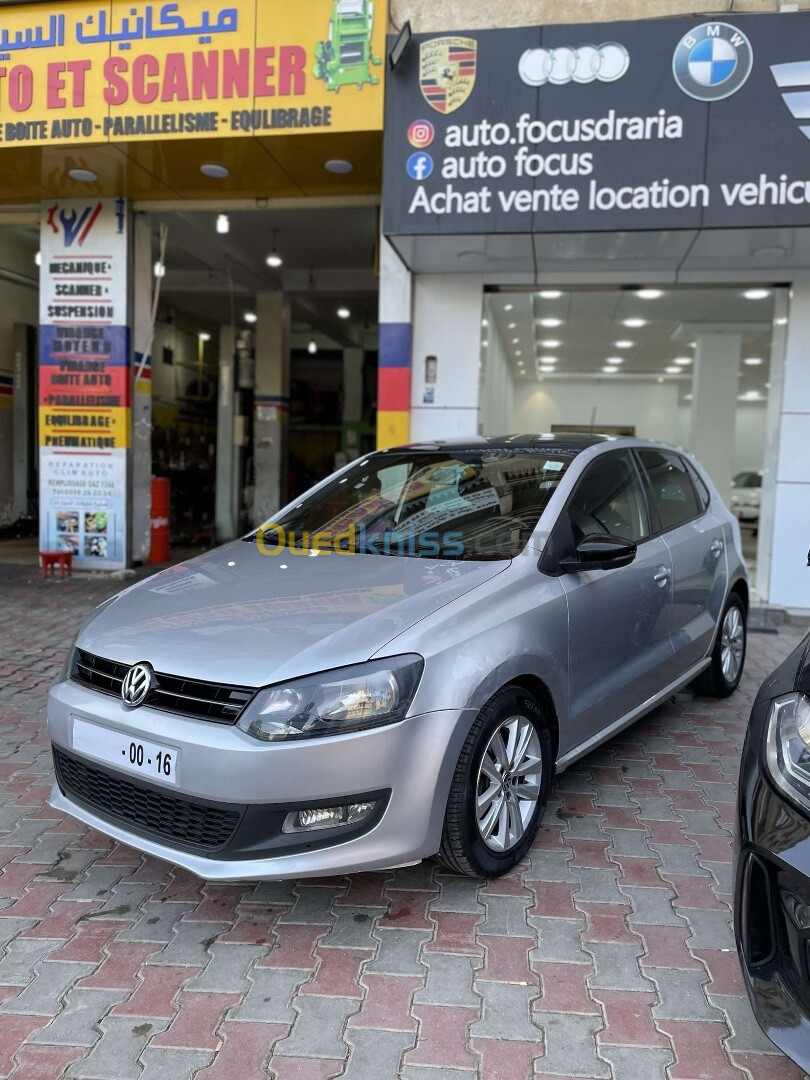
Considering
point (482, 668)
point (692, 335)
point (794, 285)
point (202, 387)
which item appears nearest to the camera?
point (482, 668)

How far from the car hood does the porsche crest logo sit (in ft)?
16.2

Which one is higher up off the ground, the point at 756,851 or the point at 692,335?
the point at 692,335

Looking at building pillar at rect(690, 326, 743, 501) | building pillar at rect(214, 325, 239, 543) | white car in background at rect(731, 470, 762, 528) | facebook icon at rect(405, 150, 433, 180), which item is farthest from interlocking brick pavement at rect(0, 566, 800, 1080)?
white car in background at rect(731, 470, 762, 528)

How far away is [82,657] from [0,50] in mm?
7510

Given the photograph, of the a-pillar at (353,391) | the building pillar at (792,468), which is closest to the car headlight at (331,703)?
the building pillar at (792,468)

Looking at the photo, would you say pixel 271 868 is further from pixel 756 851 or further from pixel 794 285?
pixel 794 285

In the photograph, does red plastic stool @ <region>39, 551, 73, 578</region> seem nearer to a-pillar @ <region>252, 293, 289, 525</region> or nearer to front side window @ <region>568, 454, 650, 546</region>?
a-pillar @ <region>252, 293, 289, 525</region>

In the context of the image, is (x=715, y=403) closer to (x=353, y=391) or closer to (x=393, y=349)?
(x=393, y=349)

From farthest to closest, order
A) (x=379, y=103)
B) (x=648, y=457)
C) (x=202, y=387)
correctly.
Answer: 1. (x=202, y=387)
2. (x=379, y=103)
3. (x=648, y=457)

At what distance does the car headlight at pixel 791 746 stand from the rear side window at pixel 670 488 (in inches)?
80.8

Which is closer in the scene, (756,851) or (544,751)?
(756,851)

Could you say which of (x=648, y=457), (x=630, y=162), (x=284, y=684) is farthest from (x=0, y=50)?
(x=284, y=684)

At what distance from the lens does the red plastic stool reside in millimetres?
9180

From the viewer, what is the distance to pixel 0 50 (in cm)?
771
